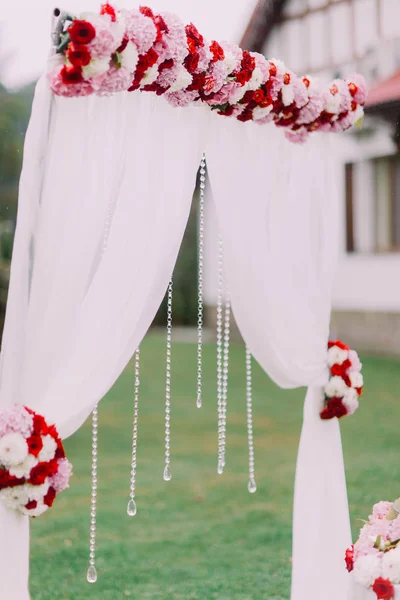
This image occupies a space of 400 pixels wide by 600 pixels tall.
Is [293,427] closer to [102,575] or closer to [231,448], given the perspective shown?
[231,448]

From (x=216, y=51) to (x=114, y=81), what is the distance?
1.60ft

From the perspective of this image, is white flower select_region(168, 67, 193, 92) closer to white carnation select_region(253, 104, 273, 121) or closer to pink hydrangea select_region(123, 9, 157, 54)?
pink hydrangea select_region(123, 9, 157, 54)

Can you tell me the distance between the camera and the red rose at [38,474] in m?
2.37

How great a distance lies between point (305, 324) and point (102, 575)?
1.75 m

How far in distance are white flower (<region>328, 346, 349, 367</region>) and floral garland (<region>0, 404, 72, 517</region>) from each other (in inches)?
56.2

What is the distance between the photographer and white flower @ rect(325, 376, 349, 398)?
11.1ft

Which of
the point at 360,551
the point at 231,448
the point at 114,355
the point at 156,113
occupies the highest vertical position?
the point at 156,113

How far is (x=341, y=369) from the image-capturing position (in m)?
3.42

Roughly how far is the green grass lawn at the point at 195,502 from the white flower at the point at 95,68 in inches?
98.6

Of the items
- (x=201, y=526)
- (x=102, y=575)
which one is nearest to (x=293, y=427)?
(x=201, y=526)

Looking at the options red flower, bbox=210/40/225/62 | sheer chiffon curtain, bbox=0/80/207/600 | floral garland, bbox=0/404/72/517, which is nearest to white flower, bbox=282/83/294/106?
red flower, bbox=210/40/225/62

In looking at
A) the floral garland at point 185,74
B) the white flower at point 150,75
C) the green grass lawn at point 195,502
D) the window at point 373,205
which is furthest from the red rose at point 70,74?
the window at point 373,205

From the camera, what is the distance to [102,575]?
407cm

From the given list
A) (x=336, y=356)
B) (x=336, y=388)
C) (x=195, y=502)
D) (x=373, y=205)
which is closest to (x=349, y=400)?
(x=336, y=388)
